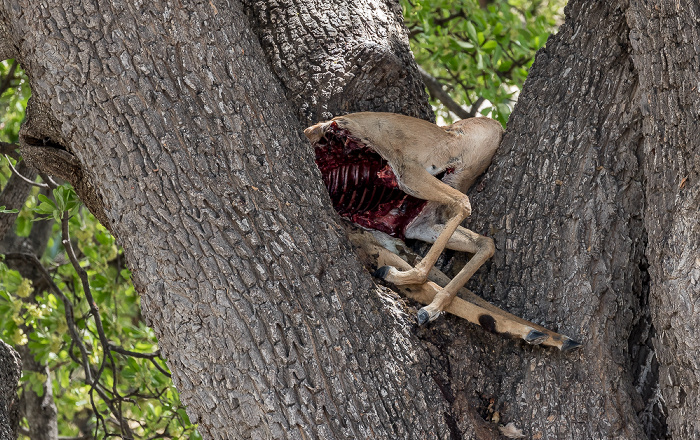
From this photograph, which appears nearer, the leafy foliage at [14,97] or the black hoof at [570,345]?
the black hoof at [570,345]

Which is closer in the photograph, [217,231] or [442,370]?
[217,231]

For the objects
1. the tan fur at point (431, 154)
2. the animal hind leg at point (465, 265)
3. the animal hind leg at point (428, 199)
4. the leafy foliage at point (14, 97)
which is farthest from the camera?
the leafy foliage at point (14, 97)

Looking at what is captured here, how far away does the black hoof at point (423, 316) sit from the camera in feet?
8.60

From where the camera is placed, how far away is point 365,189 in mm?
3373

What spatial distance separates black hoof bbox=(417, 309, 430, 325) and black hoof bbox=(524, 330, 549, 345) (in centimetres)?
36

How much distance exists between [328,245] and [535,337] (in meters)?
0.82

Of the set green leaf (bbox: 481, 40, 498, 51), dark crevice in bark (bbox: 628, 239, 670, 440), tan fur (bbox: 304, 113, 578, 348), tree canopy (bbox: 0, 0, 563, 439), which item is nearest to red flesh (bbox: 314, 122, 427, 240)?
tan fur (bbox: 304, 113, 578, 348)

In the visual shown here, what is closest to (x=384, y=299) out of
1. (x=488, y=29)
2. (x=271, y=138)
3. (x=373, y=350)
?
(x=373, y=350)

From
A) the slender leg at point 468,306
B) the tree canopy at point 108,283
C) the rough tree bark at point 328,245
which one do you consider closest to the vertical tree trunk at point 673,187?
the rough tree bark at point 328,245

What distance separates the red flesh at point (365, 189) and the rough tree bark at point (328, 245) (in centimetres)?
65

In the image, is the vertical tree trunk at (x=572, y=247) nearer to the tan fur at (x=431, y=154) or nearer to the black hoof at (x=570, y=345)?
the black hoof at (x=570, y=345)

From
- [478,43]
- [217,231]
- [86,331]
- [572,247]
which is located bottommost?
[86,331]

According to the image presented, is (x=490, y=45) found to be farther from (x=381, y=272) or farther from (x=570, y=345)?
(x=570, y=345)

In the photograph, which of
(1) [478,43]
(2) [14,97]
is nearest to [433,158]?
(1) [478,43]
